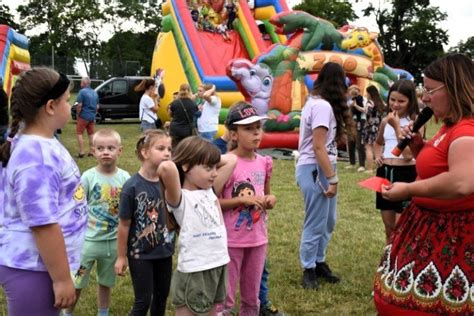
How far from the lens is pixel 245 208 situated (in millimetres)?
3219

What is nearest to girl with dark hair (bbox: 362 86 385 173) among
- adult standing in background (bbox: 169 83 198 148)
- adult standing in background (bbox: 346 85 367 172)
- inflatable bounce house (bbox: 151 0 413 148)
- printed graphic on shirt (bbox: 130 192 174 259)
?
adult standing in background (bbox: 346 85 367 172)

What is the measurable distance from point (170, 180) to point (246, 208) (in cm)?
83

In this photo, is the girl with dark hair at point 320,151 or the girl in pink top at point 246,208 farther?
the girl with dark hair at point 320,151

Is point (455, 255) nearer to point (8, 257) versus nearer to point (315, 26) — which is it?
point (8, 257)

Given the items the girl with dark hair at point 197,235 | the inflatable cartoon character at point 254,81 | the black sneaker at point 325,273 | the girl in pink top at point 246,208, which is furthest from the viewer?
the inflatable cartoon character at point 254,81

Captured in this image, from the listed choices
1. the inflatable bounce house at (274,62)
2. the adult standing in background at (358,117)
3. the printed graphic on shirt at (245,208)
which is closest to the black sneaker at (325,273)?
the printed graphic on shirt at (245,208)

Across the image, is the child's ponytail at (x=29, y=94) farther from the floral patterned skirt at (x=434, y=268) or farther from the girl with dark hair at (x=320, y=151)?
the girl with dark hair at (x=320, y=151)

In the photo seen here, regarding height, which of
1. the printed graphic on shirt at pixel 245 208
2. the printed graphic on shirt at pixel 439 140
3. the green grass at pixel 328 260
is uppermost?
the printed graphic on shirt at pixel 439 140

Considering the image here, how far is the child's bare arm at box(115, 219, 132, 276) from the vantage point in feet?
9.84

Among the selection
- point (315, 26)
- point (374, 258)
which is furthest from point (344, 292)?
point (315, 26)

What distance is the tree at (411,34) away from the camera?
51.1m

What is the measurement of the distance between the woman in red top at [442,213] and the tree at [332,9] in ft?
173

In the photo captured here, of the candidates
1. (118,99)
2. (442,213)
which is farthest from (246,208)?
(118,99)

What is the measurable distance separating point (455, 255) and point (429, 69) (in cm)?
82
